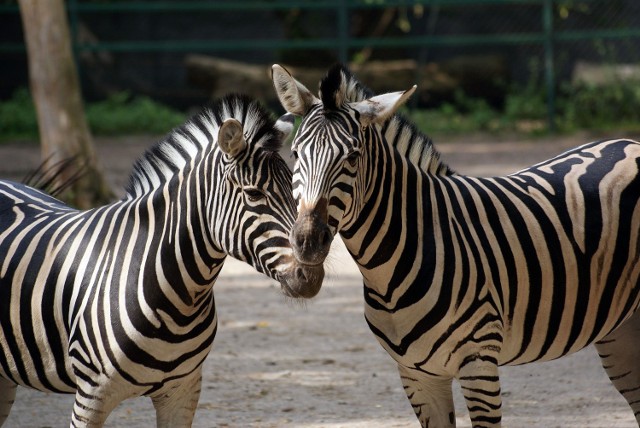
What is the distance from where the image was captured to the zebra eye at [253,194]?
129 inches

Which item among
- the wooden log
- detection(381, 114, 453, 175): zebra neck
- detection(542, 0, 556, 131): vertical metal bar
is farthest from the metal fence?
detection(381, 114, 453, 175): zebra neck

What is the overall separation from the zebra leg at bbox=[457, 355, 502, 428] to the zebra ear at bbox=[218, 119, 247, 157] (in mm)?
1187

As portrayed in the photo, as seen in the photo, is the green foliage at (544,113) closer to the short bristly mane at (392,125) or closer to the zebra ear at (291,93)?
the short bristly mane at (392,125)

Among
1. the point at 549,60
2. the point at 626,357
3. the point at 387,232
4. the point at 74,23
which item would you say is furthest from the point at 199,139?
the point at 549,60

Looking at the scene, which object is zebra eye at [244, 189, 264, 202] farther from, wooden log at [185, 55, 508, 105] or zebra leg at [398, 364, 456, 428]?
wooden log at [185, 55, 508, 105]

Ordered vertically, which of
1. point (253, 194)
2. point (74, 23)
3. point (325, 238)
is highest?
point (253, 194)

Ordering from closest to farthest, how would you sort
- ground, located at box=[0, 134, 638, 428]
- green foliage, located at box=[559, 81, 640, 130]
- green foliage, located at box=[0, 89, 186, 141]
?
ground, located at box=[0, 134, 638, 428], green foliage, located at box=[559, 81, 640, 130], green foliage, located at box=[0, 89, 186, 141]

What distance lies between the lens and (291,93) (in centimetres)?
346

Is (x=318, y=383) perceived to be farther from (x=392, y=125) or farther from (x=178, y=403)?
(x=392, y=125)

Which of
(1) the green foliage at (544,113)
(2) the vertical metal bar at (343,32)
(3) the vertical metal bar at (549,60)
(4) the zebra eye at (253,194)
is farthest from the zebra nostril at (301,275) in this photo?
(3) the vertical metal bar at (549,60)

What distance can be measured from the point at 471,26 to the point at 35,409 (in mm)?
13953

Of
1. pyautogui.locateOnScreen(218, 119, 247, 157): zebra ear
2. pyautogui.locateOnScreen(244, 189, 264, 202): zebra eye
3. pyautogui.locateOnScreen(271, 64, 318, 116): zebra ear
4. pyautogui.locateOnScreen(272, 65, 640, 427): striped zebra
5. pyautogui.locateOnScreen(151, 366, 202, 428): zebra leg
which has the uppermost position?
pyautogui.locateOnScreen(271, 64, 318, 116): zebra ear

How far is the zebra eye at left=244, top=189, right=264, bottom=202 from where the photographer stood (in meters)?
3.29

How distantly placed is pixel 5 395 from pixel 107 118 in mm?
12084
